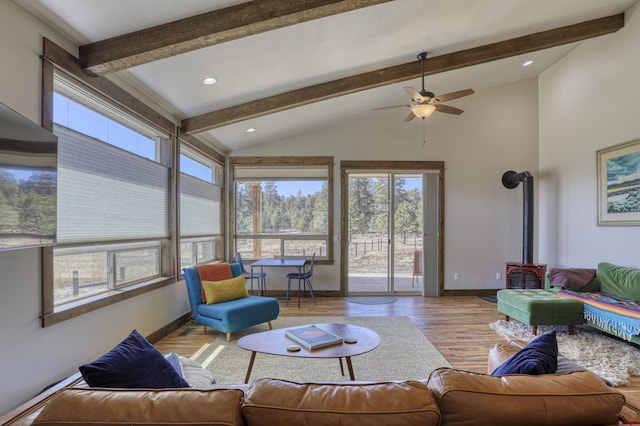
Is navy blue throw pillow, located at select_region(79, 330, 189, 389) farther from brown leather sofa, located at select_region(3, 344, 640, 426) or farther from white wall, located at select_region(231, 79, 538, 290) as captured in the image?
white wall, located at select_region(231, 79, 538, 290)

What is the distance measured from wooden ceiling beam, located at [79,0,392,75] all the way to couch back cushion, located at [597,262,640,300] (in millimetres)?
4196

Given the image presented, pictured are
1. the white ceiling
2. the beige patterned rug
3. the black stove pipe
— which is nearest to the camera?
the white ceiling

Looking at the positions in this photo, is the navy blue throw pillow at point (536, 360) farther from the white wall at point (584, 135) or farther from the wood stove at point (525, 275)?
the wood stove at point (525, 275)

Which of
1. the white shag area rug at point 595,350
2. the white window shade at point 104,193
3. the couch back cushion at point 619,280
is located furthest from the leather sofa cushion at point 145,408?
the couch back cushion at point 619,280

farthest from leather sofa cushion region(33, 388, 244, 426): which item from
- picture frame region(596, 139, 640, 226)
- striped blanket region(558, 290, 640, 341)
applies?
picture frame region(596, 139, 640, 226)

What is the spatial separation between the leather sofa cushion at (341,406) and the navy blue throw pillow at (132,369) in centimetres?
63

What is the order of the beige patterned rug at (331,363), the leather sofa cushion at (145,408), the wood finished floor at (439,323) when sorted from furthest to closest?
the wood finished floor at (439,323), the beige patterned rug at (331,363), the leather sofa cushion at (145,408)

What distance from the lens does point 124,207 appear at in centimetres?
310

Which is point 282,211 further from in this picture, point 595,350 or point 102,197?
point 595,350

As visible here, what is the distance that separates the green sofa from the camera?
3.20m

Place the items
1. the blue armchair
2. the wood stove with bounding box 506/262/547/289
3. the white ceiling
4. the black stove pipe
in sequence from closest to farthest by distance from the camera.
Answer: the white ceiling, the blue armchair, the wood stove with bounding box 506/262/547/289, the black stove pipe

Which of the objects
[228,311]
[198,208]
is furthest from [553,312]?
[198,208]

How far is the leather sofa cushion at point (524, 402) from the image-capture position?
1.00 m

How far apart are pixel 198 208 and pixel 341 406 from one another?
4.30 meters
